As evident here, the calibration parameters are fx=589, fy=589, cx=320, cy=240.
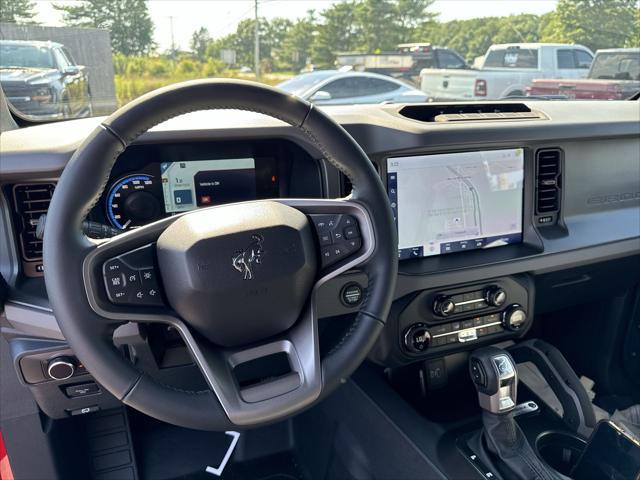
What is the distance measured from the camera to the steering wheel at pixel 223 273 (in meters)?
1.04

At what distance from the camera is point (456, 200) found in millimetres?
1869

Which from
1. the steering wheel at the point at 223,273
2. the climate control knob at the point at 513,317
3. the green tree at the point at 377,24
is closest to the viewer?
the steering wheel at the point at 223,273

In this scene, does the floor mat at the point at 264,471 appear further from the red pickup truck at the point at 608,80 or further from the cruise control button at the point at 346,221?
the red pickup truck at the point at 608,80

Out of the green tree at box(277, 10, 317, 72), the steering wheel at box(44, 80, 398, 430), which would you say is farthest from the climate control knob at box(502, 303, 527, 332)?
the green tree at box(277, 10, 317, 72)

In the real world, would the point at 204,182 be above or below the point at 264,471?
above

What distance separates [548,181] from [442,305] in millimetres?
580

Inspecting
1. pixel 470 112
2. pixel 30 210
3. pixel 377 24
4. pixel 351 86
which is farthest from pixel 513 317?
pixel 351 86

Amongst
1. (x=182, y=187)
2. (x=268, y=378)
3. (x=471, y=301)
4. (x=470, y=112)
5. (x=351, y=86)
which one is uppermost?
(x=351, y=86)

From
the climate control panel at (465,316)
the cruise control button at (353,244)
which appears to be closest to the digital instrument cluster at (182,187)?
the cruise control button at (353,244)

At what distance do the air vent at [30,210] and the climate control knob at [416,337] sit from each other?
3.68ft

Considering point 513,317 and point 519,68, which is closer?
point 513,317

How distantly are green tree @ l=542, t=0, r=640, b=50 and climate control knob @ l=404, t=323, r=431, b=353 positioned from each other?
1.36 meters

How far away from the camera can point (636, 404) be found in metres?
2.39

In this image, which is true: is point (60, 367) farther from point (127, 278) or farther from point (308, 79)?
point (308, 79)
